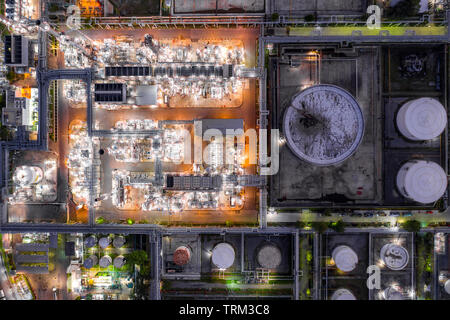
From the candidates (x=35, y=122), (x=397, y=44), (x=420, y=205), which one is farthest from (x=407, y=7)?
(x=35, y=122)

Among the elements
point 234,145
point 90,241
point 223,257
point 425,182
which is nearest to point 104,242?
point 90,241

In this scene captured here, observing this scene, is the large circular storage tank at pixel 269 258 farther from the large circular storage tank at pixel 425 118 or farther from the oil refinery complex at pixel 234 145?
the large circular storage tank at pixel 425 118

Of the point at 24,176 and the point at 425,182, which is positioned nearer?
the point at 425,182

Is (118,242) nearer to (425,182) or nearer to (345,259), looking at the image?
(345,259)

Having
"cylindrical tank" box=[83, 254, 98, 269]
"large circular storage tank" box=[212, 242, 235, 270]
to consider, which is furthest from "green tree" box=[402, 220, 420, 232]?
"cylindrical tank" box=[83, 254, 98, 269]

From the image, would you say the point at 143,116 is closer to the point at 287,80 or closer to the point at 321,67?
the point at 287,80
